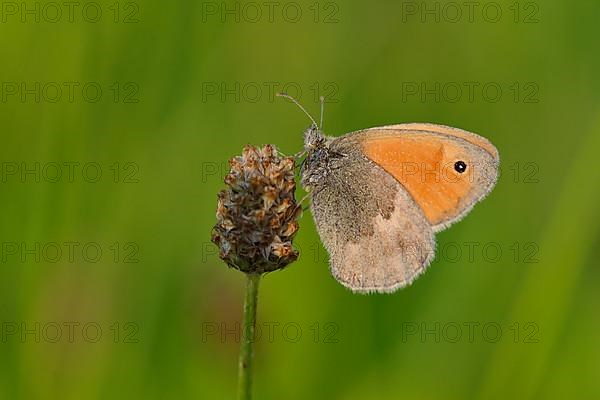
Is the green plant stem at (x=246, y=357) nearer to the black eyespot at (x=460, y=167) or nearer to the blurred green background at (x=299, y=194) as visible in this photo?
the blurred green background at (x=299, y=194)

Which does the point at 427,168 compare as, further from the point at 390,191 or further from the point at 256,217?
the point at 256,217

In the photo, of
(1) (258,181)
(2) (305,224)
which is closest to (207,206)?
(2) (305,224)

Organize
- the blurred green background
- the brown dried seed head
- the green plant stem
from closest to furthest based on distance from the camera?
the green plant stem
the brown dried seed head
the blurred green background

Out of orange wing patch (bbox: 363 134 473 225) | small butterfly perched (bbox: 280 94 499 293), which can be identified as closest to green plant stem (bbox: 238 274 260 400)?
small butterfly perched (bbox: 280 94 499 293)

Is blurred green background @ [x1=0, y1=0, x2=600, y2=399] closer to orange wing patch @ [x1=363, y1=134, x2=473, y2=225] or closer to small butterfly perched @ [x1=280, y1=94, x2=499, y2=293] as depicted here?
small butterfly perched @ [x1=280, y1=94, x2=499, y2=293]

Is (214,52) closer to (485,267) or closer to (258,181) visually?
(485,267)

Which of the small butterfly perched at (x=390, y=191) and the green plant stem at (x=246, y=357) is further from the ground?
the small butterfly perched at (x=390, y=191)

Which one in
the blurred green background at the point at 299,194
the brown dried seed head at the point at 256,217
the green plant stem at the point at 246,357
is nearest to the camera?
the green plant stem at the point at 246,357

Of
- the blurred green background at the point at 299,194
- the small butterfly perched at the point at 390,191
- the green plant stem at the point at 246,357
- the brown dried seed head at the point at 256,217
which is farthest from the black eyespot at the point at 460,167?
the green plant stem at the point at 246,357
